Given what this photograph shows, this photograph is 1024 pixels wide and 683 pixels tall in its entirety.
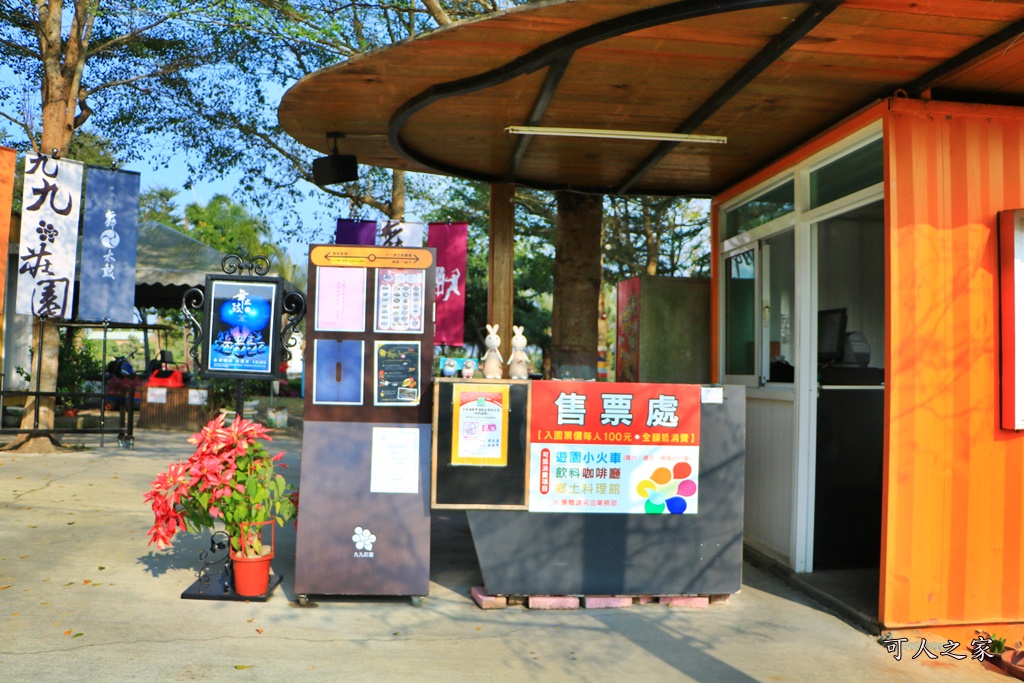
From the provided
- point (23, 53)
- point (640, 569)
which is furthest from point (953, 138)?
point (23, 53)

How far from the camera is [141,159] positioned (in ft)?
48.9

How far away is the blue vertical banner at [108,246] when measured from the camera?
10.6 m

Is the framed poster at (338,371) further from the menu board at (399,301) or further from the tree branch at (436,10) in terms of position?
the tree branch at (436,10)

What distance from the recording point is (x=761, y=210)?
21.1ft

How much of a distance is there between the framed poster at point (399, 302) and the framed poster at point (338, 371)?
0.73ft

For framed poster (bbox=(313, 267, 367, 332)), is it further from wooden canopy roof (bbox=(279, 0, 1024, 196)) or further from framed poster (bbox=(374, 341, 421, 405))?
wooden canopy roof (bbox=(279, 0, 1024, 196))

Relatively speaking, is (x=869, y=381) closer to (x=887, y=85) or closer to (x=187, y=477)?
(x=887, y=85)

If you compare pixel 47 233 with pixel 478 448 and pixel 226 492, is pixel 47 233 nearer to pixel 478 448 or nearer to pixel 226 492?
pixel 226 492

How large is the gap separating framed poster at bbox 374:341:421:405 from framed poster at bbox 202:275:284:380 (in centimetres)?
76

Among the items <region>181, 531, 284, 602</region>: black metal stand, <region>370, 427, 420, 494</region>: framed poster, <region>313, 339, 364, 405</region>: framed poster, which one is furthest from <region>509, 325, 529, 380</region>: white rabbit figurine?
<region>181, 531, 284, 602</region>: black metal stand

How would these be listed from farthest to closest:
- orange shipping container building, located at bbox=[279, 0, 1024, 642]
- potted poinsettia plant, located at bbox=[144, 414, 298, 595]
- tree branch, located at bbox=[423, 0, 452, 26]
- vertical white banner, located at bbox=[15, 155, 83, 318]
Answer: vertical white banner, located at bbox=[15, 155, 83, 318], tree branch, located at bbox=[423, 0, 452, 26], potted poinsettia plant, located at bbox=[144, 414, 298, 595], orange shipping container building, located at bbox=[279, 0, 1024, 642]

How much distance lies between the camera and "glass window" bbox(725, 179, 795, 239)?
6.00 meters

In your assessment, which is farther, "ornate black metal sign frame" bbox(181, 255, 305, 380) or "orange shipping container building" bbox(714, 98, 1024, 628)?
"ornate black metal sign frame" bbox(181, 255, 305, 380)

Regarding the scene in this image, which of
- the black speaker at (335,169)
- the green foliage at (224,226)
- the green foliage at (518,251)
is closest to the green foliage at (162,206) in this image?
the green foliage at (224,226)
